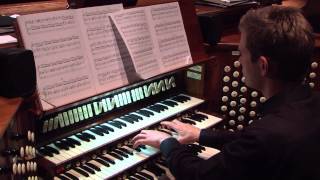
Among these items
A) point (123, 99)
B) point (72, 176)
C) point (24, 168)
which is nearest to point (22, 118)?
point (24, 168)

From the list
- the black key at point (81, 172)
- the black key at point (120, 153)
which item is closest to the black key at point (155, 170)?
the black key at point (120, 153)

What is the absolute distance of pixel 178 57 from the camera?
229 cm

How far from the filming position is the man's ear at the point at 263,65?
1443mm

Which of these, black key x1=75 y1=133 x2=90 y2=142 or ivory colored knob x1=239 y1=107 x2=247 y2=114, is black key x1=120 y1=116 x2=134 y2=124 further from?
ivory colored knob x1=239 y1=107 x2=247 y2=114

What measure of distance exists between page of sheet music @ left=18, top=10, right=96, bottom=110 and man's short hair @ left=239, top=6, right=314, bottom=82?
759mm

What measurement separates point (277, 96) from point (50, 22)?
3.15ft

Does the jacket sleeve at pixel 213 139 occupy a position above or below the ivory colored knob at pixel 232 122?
above

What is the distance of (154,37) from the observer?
2.17 m

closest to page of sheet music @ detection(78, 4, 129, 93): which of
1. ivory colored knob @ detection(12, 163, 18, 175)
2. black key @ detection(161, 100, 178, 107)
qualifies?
black key @ detection(161, 100, 178, 107)

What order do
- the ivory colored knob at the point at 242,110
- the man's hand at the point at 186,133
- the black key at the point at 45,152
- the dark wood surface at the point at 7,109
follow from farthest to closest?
the ivory colored knob at the point at 242,110
the man's hand at the point at 186,133
the black key at the point at 45,152
the dark wood surface at the point at 7,109

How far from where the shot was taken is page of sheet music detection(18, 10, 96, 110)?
167 cm

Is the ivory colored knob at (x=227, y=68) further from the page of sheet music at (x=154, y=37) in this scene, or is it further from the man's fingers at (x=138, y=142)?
the man's fingers at (x=138, y=142)

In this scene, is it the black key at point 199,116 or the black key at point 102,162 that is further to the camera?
the black key at point 199,116

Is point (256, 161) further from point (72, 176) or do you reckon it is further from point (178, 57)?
point (178, 57)
